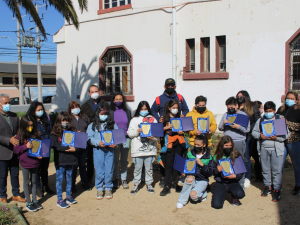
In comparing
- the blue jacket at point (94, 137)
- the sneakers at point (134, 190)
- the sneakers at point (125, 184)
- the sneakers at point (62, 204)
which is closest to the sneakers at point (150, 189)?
the sneakers at point (134, 190)

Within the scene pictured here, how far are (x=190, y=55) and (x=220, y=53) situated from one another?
1.24m

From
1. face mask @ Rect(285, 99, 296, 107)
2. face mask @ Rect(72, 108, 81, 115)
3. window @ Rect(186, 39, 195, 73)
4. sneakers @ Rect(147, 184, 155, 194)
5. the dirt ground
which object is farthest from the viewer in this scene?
window @ Rect(186, 39, 195, 73)

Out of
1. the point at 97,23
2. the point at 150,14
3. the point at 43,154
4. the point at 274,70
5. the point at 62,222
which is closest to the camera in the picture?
the point at 62,222

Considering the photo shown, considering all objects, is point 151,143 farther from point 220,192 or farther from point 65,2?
point 65,2

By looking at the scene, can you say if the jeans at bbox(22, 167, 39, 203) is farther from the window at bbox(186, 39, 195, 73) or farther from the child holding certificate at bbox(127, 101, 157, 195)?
the window at bbox(186, 39, 195, 73)

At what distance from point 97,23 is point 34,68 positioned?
3337 centimetres

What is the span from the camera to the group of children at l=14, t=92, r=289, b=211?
16.7 ft

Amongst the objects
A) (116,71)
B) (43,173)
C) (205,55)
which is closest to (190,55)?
(205,55)

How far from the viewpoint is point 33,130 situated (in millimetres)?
5148

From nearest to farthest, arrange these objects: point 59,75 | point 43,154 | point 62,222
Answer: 1. point 62,222
2. point 43,154
3. point 59,75

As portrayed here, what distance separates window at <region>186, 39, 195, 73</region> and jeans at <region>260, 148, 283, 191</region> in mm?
7344

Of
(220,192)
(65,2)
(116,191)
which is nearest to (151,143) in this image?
(116,191)

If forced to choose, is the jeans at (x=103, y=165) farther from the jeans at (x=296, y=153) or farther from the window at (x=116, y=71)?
the window at (x=116, y=71)

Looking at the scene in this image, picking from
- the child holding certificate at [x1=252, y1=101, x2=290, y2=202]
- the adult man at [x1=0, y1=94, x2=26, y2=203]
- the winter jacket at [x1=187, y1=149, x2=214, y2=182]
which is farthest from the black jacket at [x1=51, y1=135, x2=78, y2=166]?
the child holding certificate at [x1=252, y1=101, x2=290, y2=202]
